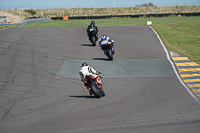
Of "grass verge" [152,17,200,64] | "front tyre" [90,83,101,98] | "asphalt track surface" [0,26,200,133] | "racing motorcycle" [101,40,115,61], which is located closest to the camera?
"asphalt track surface" [0,26,200,133]

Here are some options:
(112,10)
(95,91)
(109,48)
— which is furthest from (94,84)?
(112,10)

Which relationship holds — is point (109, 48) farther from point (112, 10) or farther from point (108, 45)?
point (112, 10)

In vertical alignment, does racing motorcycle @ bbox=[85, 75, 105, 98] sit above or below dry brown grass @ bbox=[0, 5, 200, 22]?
below

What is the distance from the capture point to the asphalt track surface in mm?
8664

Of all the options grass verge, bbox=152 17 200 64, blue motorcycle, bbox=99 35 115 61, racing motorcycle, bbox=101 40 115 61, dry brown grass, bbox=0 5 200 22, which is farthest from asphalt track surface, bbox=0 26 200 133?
dry brown grass, bbox=0 5 200 22

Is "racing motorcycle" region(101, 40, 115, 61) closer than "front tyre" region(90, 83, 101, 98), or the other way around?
"front tyre" region(90, 83, 101, 98)

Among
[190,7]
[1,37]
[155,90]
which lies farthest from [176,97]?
[190,7]

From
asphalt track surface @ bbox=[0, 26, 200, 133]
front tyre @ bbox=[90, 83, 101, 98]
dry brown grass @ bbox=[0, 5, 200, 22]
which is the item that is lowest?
asphalt track surface @ bbox=[0, 26, 200, 133]

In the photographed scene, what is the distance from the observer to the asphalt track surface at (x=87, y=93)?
8664 millimetres

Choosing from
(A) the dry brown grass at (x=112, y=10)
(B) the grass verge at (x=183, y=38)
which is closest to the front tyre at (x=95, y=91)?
(B) the grass verge at (x=183, y=38)

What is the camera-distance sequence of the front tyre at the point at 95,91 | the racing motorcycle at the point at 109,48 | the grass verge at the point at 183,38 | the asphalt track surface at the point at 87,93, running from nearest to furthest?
1. the asphalt track surface at the point at 87,93
2. the front tyre at the point at 95,91
3. the racing motorcycle at the point at 109,48
4. the grass verge at the point at 183,38

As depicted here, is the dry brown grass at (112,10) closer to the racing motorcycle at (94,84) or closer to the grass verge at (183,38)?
the grass verge at (183,38)

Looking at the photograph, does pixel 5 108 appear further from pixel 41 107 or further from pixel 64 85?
pixel 64 85

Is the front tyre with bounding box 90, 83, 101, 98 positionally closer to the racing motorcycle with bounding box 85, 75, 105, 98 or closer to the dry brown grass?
the racing motorcycle with bounding box 85, 75, 105, 98
